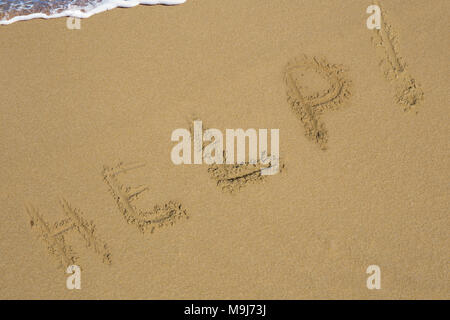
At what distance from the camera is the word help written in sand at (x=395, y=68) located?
3318 millimetres

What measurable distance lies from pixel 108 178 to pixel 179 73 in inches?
49.2

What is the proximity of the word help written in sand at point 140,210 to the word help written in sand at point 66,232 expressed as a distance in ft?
1.11

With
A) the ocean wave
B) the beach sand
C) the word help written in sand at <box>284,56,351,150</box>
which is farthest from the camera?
the ocean wave

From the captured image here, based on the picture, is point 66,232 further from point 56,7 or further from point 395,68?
point 395,68

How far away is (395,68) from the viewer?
3377 mm

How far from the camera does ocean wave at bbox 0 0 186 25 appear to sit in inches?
146

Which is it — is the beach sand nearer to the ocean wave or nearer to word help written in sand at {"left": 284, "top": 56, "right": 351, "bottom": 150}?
word help written in sand at {"left": 284, "top": 56, "right": 351, "bottom": 150}

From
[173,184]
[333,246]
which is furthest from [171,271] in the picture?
[333,246]

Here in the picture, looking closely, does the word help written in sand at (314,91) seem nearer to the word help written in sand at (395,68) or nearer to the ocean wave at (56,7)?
the word help written in sand at (395,68)

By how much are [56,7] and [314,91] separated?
296 centimetres

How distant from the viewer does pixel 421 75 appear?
11.0 feet

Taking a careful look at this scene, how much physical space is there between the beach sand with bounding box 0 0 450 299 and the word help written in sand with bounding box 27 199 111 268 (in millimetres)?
13

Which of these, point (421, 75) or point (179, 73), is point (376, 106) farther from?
point (179, 73)

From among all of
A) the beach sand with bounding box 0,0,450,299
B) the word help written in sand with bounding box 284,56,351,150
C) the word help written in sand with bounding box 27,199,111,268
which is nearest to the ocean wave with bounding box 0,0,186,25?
the beach sand with bounding box 0,0,450,299
